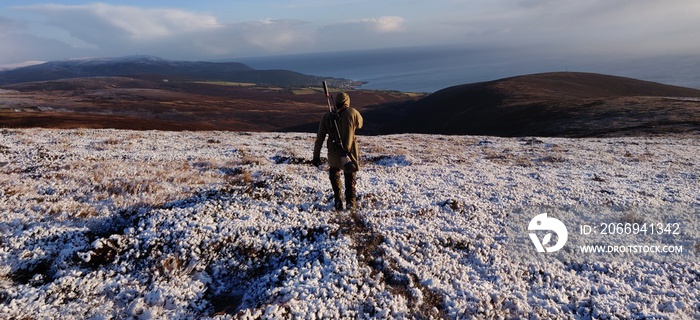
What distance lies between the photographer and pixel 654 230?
12734mm

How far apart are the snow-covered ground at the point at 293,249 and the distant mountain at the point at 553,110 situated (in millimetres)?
34925

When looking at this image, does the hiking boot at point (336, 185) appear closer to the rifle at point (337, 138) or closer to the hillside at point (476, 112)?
the rifle at point (337, 138)

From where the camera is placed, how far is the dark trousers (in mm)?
12734

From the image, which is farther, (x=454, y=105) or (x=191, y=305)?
(x=454, y=105)

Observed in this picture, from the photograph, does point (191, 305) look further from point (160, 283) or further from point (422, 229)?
point (422, 229)

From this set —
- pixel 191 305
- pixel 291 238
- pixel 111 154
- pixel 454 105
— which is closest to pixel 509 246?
pixel 291 238

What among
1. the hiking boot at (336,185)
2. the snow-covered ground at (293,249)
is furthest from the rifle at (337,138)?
the snow-covered ground at (293,249)

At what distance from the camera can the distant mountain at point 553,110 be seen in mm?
46350

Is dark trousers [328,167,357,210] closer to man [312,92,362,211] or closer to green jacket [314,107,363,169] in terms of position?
man [312,92,362,211]

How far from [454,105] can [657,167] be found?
270ft

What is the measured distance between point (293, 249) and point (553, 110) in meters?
63.6

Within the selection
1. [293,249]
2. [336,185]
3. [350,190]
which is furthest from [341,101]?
[293,249]

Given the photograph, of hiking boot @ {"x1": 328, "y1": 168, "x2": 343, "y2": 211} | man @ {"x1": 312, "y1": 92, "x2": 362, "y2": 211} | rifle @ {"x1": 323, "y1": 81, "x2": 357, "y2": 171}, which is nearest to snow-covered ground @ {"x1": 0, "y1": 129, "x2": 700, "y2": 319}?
hiking boot @ {"x1": 328, "y1": 168, "x2": 343, "y2": 211}

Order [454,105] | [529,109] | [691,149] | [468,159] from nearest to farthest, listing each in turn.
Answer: [468,159]
[691,149]
[529,109]
[454,105]
